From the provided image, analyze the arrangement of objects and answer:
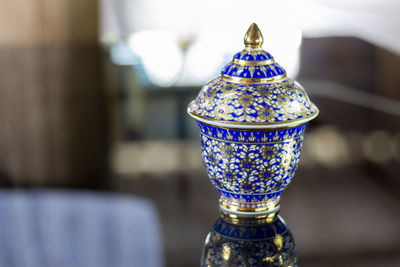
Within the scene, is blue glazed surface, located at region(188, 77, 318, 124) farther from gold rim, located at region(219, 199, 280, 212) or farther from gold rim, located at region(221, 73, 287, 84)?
gold rim, located at region(219, 199, 280, 212)

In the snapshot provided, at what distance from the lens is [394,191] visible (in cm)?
122

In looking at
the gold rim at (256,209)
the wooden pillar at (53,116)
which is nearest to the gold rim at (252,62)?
the gold rim at (256,209)

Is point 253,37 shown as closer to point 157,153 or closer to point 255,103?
point 255,103

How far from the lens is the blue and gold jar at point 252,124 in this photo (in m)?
0.98

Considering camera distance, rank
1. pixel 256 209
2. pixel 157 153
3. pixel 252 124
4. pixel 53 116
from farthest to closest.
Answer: pixel 53 116 → pixel 157 153 → pixel 256 209 → pixel 252 124

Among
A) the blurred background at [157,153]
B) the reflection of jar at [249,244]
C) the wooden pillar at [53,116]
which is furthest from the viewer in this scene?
the wooden pillar at [53,116]

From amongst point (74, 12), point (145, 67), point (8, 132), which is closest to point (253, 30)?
point (8, 132)

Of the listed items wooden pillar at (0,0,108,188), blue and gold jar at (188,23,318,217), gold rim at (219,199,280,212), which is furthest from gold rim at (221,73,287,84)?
wooden pillar at (0,0,108,188)

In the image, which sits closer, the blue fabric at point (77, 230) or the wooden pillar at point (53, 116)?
the blue fabric at point (77, 230)

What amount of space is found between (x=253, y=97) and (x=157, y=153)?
1.80ft

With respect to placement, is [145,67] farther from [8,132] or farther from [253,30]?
[253,30]

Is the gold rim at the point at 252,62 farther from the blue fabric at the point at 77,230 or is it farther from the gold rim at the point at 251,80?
the blue fabric at the point at 77,230

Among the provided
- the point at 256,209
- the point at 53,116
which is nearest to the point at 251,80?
the point at 256,209

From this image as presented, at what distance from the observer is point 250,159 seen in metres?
1.01
